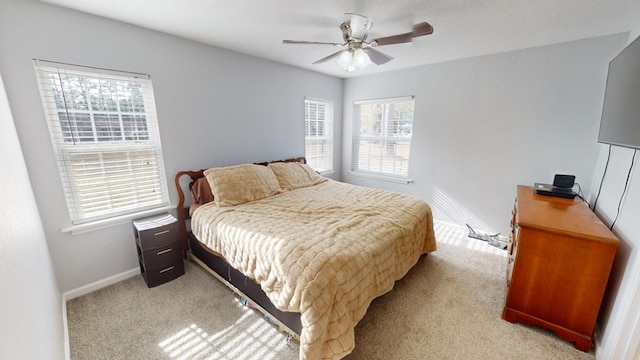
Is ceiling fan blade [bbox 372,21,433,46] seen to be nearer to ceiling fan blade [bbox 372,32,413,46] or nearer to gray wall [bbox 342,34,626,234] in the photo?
ceiling fan blade [bbox 372,32,413,46]

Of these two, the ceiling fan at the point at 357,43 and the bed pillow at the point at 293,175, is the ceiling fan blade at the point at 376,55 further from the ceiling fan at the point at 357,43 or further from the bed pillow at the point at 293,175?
the bed pillow at the point at 293,175

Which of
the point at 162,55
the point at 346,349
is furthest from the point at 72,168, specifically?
the point at 346,349

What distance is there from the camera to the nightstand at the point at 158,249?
7.03 ft

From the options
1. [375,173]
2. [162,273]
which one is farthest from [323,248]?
[375,173]

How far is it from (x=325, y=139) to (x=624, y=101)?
3.41m

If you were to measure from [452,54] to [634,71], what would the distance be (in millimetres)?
1727

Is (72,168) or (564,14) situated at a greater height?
(564,14)

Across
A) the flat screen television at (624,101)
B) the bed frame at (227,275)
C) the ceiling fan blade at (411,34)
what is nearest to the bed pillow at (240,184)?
the bed frame at (227,275)

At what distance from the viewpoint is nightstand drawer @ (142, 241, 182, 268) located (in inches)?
84.6

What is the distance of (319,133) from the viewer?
14.1 ft

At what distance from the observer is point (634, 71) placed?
1464 mm

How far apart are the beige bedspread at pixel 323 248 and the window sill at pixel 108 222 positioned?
0.46 m

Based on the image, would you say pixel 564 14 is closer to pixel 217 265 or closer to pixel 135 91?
pixel 217 265

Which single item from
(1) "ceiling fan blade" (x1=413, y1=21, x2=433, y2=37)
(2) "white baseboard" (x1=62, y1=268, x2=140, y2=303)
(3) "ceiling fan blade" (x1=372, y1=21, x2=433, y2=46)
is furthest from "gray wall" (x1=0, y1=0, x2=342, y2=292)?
(1) "ceiling fan blade" (x1=413, y1=21, x2=433, y2=37)
